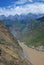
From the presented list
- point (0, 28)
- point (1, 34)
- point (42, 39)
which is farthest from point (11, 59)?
point (42, 39)

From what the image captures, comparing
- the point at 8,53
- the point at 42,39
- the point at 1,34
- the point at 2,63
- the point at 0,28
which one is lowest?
the point at 2,63

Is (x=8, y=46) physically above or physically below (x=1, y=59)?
above

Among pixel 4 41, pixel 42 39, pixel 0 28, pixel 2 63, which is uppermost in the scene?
pixel 42 39

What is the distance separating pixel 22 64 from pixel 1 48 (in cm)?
211

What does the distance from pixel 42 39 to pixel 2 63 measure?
344 ft

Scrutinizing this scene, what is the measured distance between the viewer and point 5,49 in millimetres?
20969

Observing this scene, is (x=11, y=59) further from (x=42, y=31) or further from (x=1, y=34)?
(x=42, y=31)

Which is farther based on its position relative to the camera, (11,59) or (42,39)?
(42,39)

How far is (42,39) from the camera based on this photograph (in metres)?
123

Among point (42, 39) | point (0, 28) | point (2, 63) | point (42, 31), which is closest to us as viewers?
point (2, 63)

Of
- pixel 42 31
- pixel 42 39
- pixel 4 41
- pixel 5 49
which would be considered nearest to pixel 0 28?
pixel 4 41

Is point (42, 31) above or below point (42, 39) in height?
above

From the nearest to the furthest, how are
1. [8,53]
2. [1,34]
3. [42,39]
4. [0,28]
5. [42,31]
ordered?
[8,53] < [1,34] < [0,28] < [42,39] < [42,31]

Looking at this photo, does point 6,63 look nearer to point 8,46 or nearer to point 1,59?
point 1,59
